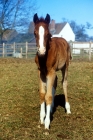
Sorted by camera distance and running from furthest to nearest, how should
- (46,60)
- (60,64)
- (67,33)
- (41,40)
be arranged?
(67,33)
(60,64)
(46,60)
(41,40)

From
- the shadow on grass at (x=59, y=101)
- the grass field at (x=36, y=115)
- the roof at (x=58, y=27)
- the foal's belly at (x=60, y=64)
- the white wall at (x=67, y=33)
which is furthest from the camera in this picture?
the white wall at (x=67, y=33)

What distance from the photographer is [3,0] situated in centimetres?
4950

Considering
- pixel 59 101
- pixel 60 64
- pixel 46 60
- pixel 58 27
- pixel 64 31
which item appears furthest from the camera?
pixel 64 31

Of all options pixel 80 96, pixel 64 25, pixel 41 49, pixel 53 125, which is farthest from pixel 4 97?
pixel 64 25

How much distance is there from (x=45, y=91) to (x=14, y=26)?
4411 centimetres

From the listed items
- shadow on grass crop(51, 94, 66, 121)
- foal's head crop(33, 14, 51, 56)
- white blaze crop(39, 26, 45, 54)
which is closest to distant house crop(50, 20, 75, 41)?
shadow on grass crop(51, 94, 66, 121)

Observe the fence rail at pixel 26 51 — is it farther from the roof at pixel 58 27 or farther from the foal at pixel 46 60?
the roof at pixel 58 27

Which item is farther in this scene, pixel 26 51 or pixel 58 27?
pixel 58 27

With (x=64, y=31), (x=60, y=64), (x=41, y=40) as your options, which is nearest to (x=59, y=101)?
(x=60, y=64)

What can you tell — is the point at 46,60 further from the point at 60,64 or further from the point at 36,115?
the point at 36,115

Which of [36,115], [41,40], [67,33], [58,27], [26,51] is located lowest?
[36,115]

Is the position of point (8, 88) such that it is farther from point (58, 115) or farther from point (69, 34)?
point (69, 34)

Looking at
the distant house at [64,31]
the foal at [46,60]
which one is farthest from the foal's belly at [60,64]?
the distant house at [64,31]

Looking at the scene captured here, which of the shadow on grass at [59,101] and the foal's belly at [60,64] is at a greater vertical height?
the foal's belly at [60,64]
